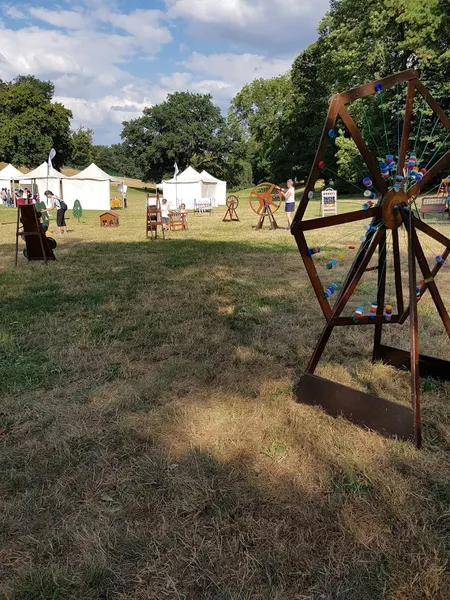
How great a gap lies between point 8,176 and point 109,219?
2157 cm

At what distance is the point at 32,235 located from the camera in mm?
8984

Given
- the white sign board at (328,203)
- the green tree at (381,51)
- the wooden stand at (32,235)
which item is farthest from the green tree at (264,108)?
the wooden stand at (32,235)

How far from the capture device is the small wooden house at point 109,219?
17.3 meters

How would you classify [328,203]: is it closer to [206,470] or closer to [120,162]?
[206,470]

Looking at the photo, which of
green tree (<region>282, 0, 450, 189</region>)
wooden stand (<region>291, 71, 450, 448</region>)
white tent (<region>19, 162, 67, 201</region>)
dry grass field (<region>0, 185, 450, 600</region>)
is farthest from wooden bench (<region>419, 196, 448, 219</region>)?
white tent (<region>19, 162, 67, 201</region>)

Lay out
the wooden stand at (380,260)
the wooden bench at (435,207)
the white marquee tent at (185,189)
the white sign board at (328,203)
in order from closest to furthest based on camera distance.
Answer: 1. the wooden stand at (380,260)
2. the wooden bench at (435,207)
3. the white sign board at (328,203)
4. the white marquee tent at (185,189)

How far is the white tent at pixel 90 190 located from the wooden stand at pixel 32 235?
22008 millimetres

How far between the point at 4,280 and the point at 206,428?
5846 millimetres

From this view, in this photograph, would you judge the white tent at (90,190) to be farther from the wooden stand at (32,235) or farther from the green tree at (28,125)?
the wooden stand at (32,235)

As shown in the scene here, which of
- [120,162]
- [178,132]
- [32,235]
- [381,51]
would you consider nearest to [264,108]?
[178,132]

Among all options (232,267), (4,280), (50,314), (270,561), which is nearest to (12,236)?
(4,280)

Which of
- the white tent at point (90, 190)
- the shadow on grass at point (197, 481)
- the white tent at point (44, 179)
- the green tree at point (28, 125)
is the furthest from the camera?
the green tree at point (28, 125)

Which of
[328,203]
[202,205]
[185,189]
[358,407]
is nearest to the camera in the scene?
[358,407]

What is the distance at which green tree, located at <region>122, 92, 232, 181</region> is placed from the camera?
53031 mm
